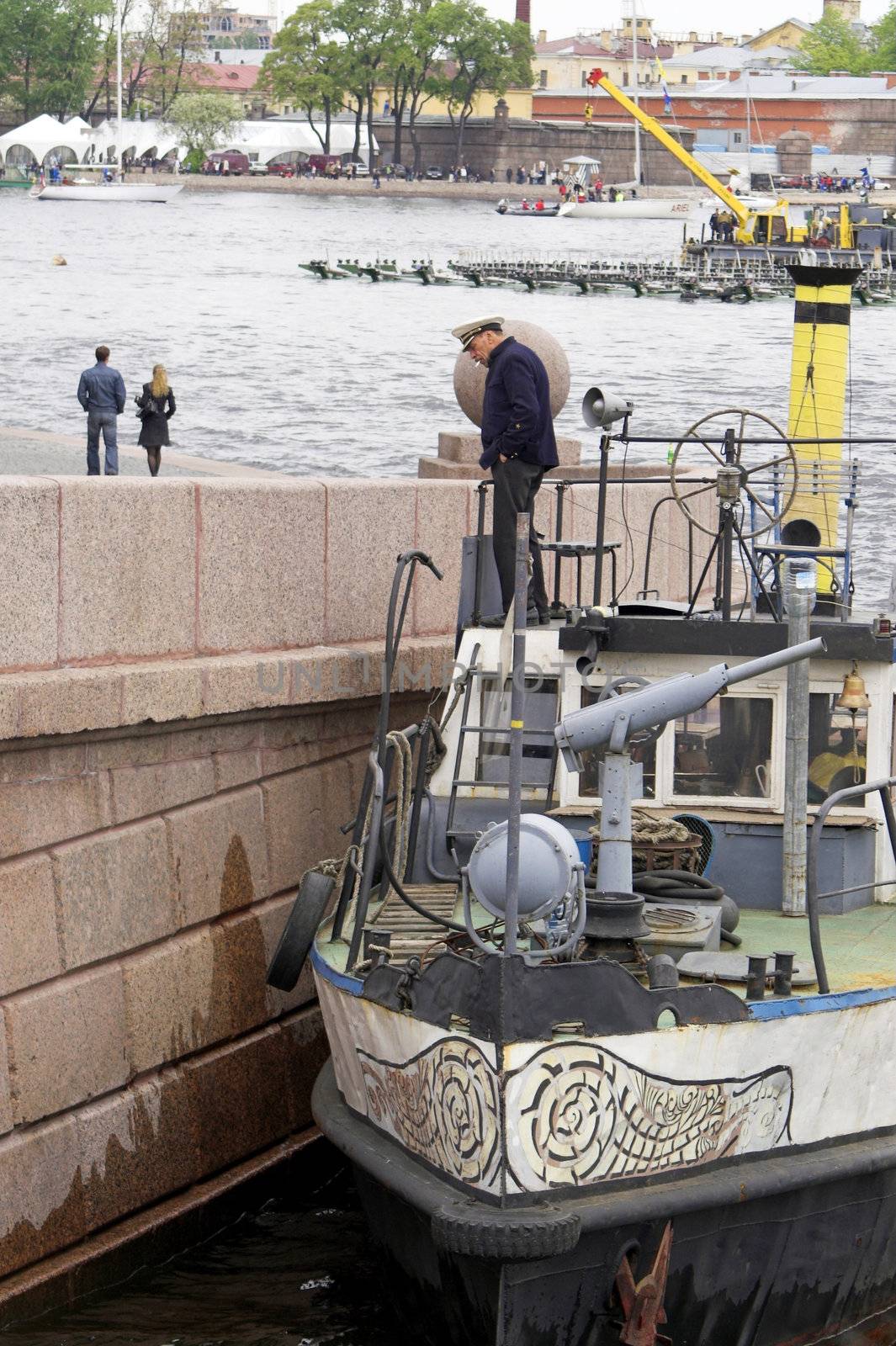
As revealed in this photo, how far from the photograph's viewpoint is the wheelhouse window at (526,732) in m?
11.3

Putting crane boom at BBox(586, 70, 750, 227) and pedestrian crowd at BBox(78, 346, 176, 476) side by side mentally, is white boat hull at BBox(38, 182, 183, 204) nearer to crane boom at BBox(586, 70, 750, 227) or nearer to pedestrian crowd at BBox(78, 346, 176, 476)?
crane boom at BBox(586, 70, 750, 227)

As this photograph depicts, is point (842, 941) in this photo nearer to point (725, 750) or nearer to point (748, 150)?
point (725, 750)

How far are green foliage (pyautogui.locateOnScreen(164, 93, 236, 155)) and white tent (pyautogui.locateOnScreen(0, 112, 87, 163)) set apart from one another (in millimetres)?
12386

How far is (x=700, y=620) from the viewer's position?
432 inches

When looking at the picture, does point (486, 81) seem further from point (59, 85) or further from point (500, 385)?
point (500, 385)

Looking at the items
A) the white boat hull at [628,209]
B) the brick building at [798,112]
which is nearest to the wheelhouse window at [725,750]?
the white boat hull at [628,209]

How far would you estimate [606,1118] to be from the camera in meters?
8.67

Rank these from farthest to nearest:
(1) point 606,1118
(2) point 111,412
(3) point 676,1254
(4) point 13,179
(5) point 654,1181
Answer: (4) point 13,179
(2) point 111,412
(3) point 676,1254
(5) point 654,1181
(1) point 606,1118

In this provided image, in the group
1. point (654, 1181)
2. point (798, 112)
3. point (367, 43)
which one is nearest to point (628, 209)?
point (798, 112)

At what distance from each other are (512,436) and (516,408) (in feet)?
0.58

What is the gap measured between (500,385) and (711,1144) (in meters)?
5.20

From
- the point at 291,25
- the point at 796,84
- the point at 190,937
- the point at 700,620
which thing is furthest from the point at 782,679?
the point at 291,25

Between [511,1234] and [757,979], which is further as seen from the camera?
[757,979]

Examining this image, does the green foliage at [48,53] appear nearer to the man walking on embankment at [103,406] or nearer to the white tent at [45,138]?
the white tent at [45,138]
